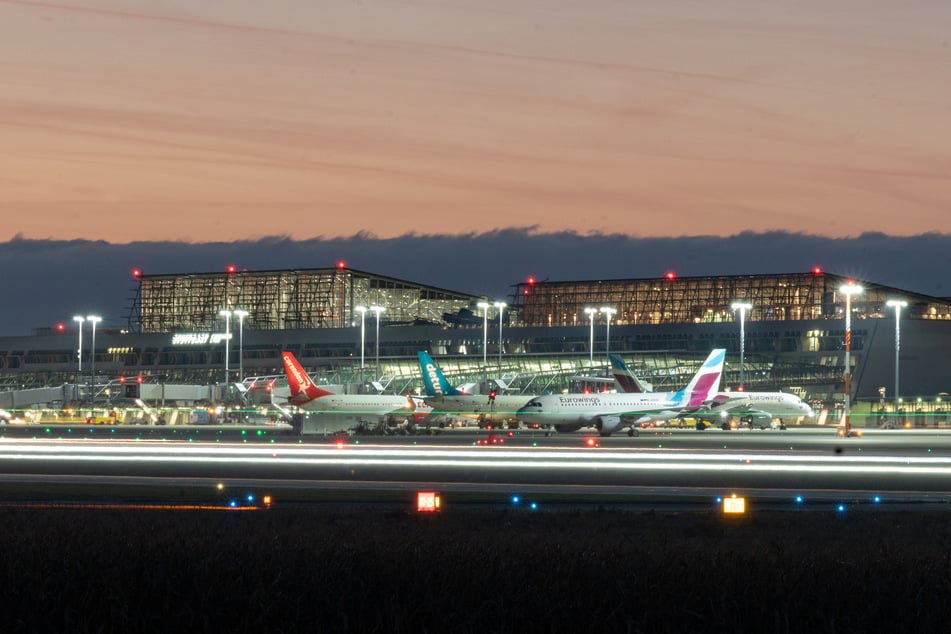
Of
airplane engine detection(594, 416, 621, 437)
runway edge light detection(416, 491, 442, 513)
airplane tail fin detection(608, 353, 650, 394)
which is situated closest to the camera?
runway edge light detection(416, 491, 442, 513)

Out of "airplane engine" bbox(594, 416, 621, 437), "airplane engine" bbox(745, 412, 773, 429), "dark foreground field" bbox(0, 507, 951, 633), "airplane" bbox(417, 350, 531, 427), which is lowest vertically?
"airplane engine" bbox(745, 412, 773, 429)

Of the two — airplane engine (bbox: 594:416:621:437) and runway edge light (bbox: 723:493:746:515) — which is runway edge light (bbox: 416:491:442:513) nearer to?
runway edge light (bbox: 723:493:746:515)

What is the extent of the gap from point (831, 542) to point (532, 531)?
600cm

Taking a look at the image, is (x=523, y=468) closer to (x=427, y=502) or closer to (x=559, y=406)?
(x=427, y=502)

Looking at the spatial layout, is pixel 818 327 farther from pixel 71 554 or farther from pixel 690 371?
pixel 71 554

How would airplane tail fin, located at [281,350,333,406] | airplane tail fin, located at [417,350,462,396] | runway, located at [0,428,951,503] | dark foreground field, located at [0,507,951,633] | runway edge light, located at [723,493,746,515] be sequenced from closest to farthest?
dark foreground field, located at [0,507,951,633]
runway edge light, located at [723,493,746,515]
runway, located at [0,428,951,503]
airplane tail fin, located at [417,350,462,396]
airplane tail fin, located at [281,350,333,406]

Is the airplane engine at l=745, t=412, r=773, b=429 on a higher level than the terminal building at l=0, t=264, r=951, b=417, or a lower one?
lower

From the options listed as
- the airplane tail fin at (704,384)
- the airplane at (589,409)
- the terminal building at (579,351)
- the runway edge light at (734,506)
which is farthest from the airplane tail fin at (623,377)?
the runway edge light at (734,506)

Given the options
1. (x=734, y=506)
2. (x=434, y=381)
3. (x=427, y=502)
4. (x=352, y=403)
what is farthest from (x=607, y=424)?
(x=427, y=502)

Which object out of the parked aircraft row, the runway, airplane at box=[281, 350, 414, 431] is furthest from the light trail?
airplane at box=[281, 350, 414, 431]

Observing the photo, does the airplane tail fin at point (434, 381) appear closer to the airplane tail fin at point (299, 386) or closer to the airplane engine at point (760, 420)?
the airplane tail fin at point (299, 386)

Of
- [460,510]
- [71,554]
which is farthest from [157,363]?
[71,554]

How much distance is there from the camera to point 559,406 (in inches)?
3573

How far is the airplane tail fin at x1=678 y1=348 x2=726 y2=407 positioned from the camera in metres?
95.4
